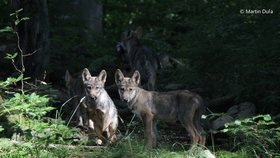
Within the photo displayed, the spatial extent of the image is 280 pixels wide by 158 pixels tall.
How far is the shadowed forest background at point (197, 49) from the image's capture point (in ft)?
36.9

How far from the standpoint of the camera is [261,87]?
441 inches

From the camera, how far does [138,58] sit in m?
14.1

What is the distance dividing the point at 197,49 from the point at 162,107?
2.56 meters

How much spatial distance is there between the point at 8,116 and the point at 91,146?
1.54m

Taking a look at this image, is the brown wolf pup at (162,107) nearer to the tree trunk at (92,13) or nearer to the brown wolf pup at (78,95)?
the brown wolf pup at (78,95)

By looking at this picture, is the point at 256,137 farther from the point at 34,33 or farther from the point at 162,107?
the point at 34,33

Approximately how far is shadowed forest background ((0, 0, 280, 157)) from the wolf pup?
2.20 metres

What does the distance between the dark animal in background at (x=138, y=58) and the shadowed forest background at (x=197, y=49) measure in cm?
32

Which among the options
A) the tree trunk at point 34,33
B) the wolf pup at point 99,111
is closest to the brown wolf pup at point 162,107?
the wolf pup at point 99,111

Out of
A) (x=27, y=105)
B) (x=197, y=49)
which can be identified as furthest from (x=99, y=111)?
(x=197, y=49)

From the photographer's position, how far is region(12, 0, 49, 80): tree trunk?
12.1 meters

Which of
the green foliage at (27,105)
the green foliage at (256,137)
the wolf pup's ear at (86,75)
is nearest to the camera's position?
the green foliage at (27,105)

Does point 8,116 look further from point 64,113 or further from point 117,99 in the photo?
point 117,99

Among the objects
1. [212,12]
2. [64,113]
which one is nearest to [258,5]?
[212,12]
